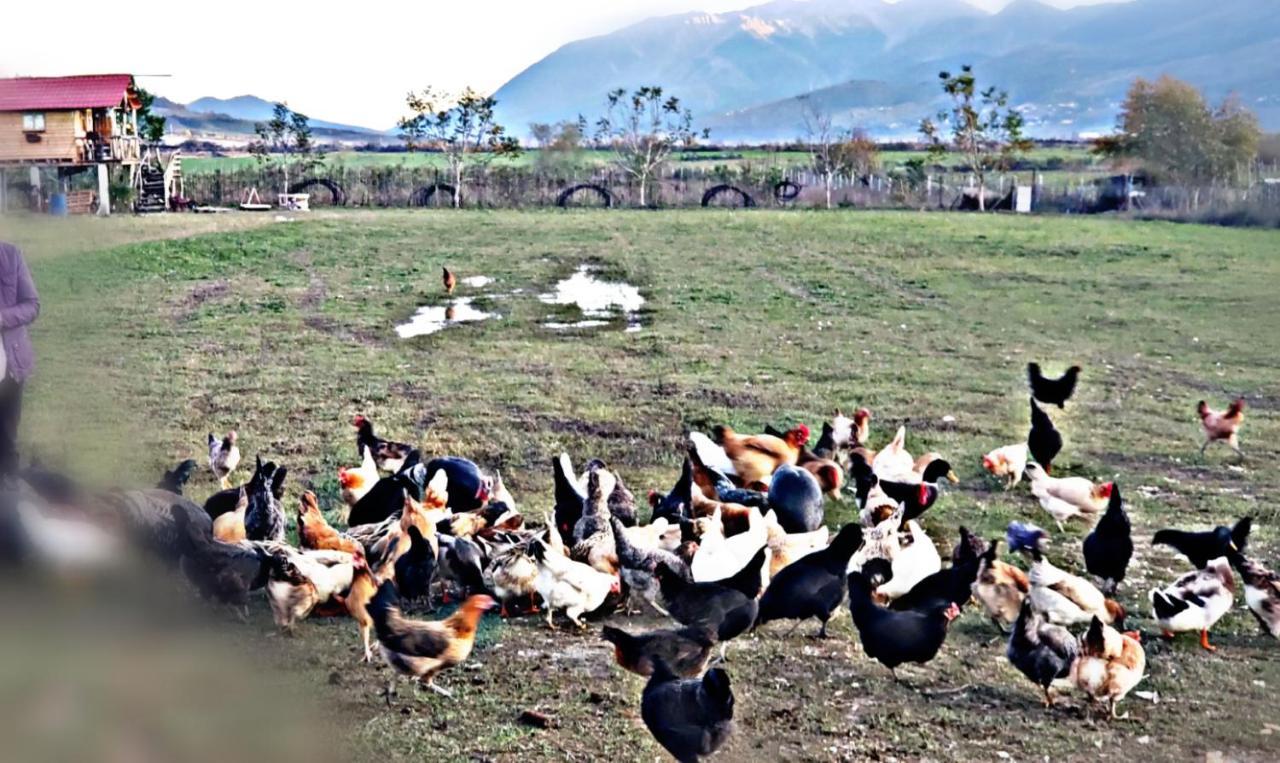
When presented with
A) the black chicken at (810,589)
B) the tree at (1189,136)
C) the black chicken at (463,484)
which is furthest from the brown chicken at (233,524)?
the tree at (1189,136)

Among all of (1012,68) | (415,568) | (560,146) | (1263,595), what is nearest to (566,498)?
(415,568)

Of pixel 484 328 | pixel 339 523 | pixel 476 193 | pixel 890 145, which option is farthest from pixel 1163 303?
pixel 890 145

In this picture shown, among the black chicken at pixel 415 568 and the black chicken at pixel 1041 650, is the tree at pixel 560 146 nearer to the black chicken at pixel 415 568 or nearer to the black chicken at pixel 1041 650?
the black chicken at pixel 415 568

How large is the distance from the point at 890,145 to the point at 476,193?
32.3m

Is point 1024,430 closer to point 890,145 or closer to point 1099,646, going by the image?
point 1099,646

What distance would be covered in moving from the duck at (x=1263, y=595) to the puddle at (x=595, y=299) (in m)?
10.2

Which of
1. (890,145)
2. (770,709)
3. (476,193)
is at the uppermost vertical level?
(890,145)

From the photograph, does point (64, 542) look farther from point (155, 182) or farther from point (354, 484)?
point (155, 182)

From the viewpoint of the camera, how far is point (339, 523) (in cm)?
728

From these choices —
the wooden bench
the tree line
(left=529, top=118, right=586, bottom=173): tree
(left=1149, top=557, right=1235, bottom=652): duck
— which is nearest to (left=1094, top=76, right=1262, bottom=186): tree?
the tree line

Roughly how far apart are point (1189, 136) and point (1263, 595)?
3313cm

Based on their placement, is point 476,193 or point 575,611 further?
point 476,193

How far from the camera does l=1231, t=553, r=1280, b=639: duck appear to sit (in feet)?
19.1

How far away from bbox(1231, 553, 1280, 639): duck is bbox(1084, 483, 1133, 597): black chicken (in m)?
0.58
